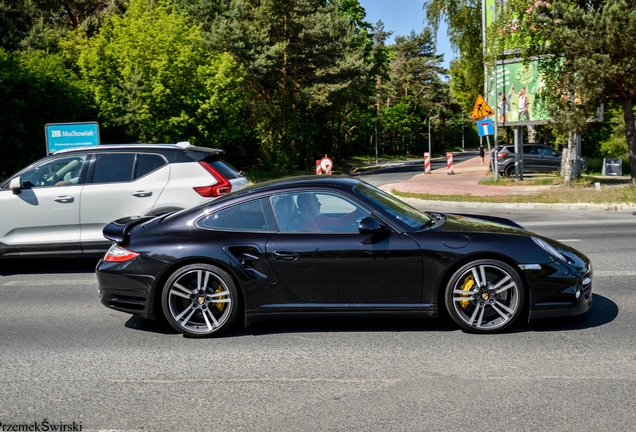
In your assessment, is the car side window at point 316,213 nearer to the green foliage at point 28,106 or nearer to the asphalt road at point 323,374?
the asphalt road at point 323,374

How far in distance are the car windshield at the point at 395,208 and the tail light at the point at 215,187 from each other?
313 centimetres

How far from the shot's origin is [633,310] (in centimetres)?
623

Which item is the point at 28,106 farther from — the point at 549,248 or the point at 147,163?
the point at 549,248

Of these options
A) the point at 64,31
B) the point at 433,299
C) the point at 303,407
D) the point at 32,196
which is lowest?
the point at 303,407

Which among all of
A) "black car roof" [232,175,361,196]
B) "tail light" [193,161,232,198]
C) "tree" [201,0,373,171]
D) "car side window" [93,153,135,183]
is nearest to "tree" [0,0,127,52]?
"tree" [201,0,373,171]

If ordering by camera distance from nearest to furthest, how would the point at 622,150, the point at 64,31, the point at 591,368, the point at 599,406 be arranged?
the point at 599,406, the point at 591,368, the point at 622,150, the point at 64,31

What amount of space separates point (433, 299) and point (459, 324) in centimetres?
32

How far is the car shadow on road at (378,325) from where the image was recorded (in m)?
5.80

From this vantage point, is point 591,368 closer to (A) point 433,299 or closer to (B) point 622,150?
(A) point 433,299

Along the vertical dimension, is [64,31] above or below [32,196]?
above

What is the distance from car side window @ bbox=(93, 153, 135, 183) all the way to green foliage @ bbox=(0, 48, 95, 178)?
17.7 meters

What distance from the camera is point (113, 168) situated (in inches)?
355

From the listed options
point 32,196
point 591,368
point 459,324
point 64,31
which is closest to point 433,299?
point 459,324

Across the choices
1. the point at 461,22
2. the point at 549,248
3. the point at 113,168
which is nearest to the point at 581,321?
the point at 549,248
